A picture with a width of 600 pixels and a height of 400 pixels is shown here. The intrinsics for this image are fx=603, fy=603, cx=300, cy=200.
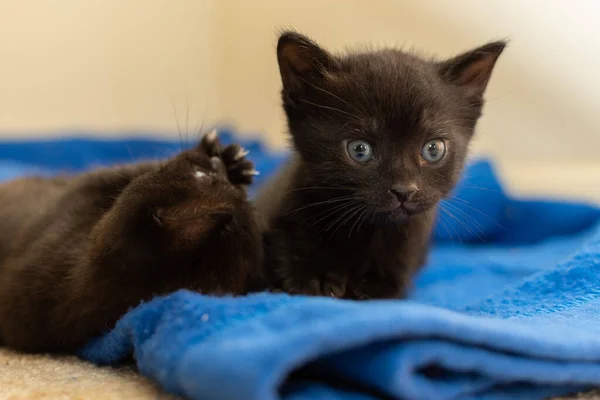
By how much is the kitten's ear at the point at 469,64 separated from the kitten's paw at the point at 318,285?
1.72 feet

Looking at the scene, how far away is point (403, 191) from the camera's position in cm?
117

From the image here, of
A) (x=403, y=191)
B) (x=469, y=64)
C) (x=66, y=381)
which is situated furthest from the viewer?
(x=469, y=64)

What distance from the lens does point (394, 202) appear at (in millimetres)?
1179

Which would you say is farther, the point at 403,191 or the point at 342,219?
the point at 342,219

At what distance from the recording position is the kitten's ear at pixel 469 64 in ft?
4.55

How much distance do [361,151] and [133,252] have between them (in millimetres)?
504

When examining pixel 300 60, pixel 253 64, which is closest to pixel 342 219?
pixel 300 60

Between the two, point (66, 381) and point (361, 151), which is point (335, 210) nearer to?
point (361, 151)

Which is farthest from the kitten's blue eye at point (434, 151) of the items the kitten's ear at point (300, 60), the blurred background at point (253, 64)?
the blurred background at point (253, 64)

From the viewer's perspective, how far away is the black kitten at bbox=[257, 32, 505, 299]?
123 cm

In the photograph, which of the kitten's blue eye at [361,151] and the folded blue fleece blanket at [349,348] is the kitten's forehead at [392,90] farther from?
the folded blue fleece blanket at [349,348]

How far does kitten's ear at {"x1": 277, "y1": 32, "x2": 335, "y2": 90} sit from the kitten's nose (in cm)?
34

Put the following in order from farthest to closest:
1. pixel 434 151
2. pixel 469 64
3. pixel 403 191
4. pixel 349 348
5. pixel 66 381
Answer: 1. pixel 469 64
2. pixel 434 151
3. pixel 403 191
4. pixel 66 381
5. pixel 349 348

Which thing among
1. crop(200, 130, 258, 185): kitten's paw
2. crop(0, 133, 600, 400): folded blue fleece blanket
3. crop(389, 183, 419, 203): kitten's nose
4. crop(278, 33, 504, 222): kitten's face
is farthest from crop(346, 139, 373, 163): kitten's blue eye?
crop(0, 133, 600, 400): folded blue fleece blanket
